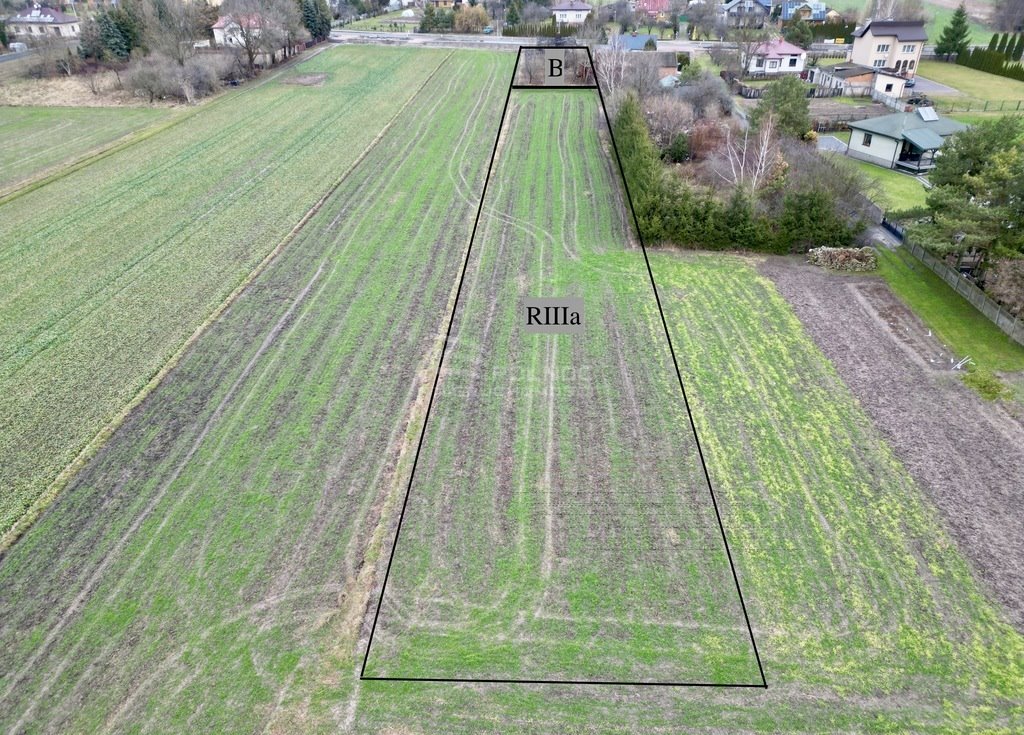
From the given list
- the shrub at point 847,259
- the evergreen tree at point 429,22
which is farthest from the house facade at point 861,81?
the evergreen tree at point 429,22

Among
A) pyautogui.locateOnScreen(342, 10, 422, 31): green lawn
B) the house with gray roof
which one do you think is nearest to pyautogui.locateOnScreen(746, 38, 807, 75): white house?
the house with gray roof

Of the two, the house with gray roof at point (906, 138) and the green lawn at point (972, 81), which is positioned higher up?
the green lawn at point (972, 81)

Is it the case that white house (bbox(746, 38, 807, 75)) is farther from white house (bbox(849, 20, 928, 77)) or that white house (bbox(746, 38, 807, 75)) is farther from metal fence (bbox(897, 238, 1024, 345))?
metal fence (bbox(897, 238, 1024, 345))

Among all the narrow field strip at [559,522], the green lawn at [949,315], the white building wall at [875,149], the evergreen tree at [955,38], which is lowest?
the narrow field strip at [559,522]

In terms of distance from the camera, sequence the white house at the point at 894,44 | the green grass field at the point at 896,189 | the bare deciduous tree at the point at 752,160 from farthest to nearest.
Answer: the white house at the point at 894,44
the green grass field at the point at 896,189
the bare deciduous tree at the point at 752,160

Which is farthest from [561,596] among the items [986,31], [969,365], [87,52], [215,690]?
[986,31]

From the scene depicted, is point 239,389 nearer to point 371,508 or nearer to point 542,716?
point 371,508

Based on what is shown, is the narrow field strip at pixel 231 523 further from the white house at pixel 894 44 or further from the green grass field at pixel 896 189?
the white house at pixel 894 44
